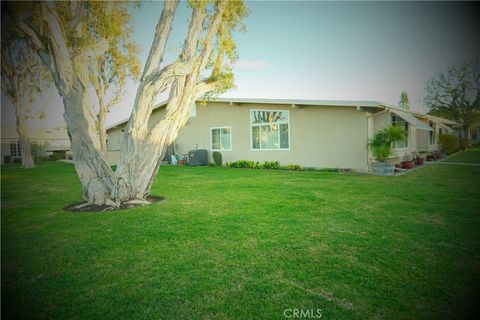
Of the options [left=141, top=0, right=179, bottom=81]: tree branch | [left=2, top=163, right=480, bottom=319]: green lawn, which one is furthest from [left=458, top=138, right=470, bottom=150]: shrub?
[left=141, top=0, right=179, bottom=81]: tree branch

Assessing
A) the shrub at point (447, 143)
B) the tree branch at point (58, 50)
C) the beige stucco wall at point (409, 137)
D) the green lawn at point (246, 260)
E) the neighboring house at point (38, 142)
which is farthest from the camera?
the neighboring house at point (38, 142)

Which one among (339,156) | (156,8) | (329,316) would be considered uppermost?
(156,8)

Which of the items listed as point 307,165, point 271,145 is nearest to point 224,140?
point 271,145

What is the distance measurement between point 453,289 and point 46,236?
5.86 metres

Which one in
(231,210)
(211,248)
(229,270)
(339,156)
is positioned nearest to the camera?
(229,270)

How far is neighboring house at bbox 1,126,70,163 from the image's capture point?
29.5 metres

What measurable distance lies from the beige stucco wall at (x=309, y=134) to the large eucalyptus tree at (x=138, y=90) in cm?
716

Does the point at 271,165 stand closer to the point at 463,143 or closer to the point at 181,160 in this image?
the point at 181,160

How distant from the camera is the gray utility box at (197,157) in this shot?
17562 millimetres

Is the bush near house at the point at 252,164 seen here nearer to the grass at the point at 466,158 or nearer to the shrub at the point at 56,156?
the grass at the point at 466,158

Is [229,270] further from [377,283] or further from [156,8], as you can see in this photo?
[156,8]

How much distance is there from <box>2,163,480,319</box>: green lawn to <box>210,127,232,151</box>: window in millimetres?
10454

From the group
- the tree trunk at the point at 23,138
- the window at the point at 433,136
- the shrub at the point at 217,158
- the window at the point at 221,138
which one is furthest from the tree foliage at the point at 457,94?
the tree trunk at the point at 23,138

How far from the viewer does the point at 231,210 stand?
5984 mm
